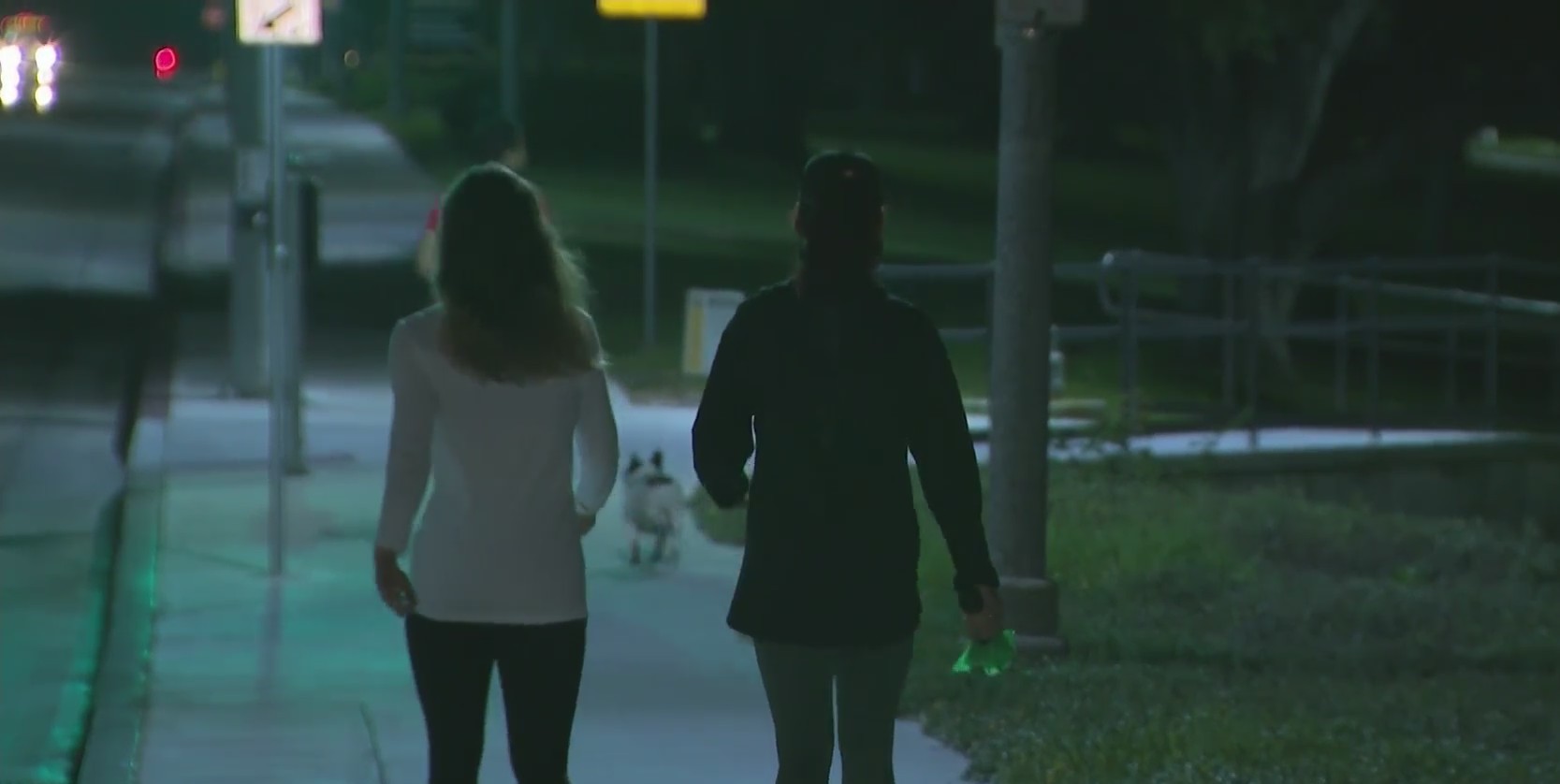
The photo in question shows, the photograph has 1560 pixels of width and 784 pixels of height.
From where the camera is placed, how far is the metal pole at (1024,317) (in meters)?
8.94

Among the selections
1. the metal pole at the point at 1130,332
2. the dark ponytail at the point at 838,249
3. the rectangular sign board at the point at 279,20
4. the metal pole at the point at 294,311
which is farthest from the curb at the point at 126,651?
the metal pole at the point at 1130,332

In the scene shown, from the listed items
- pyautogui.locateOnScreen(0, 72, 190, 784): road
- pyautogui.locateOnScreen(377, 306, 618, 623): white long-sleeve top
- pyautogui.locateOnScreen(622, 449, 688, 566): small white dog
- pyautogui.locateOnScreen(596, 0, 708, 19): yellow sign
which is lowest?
pyautogui.locateOnScreen(0, 72, 190, 784): road

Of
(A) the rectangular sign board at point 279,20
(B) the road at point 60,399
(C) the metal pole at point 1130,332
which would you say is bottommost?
(B) the road at point 60,399

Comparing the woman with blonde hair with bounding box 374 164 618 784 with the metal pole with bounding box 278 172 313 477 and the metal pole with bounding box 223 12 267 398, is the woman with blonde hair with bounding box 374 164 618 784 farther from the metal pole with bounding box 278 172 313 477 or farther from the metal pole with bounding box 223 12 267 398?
the metal pole with bounding box 223 12 267 398

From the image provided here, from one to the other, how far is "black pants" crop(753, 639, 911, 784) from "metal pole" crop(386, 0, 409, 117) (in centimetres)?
4557

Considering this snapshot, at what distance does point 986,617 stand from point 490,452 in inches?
40.7

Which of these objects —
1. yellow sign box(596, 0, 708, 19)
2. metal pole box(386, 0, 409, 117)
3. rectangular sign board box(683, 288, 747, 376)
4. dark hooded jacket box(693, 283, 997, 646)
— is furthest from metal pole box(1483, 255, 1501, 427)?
metal pole box(386, 0, 409, 117)

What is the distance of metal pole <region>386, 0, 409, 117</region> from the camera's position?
166 ft

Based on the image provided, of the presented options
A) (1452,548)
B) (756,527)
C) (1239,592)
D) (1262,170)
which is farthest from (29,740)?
(1262,170)

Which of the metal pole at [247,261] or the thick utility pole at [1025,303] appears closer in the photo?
the thick utility pole at [1025,303]

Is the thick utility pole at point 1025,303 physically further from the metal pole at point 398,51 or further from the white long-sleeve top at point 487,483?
the metal pole at point 398,51

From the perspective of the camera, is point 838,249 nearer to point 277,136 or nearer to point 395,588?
point 395,588

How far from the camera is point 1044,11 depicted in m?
8.84

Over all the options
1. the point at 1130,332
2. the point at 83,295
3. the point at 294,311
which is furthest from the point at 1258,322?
the point at 83,295
